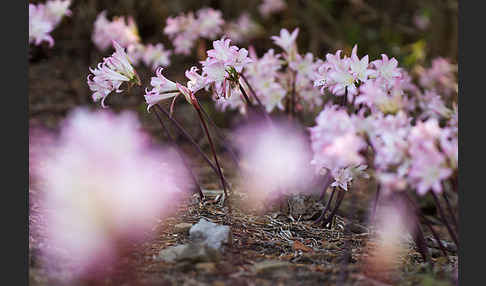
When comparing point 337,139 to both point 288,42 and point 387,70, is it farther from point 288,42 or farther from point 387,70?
point 288,42

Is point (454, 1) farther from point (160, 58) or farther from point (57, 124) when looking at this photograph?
point (57, 124)

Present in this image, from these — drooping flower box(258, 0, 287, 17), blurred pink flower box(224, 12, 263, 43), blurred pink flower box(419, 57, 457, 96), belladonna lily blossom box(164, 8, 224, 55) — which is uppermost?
drooping flower box(258, 0, 287, 17)

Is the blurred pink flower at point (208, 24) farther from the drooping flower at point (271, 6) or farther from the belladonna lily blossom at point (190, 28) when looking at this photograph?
the drooping flower at point (271, 6)

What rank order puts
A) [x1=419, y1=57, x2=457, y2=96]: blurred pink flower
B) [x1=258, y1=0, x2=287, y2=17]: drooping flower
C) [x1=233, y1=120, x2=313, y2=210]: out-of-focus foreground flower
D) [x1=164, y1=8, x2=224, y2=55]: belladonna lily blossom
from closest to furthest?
[x1=233, y1=120, x2=313, y2=210]: out-of-focus foreground flower < [x1=164, y1=8, x2=224, y2=55]: belladonna lily blossom < [x1=419, y1=57, x2=457, y2=96]: blurred pink flower < [x1=258, y1=0, x2=287, y2=17]: drooping flower

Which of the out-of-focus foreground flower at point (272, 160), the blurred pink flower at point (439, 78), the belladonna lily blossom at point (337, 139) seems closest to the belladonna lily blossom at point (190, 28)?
the out-of-focus foreground flower at point (272, 160)

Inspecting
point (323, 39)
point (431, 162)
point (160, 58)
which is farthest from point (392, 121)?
point (323, 39)

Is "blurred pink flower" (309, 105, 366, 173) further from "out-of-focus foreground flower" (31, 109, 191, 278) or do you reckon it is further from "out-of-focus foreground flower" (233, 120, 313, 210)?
"out-of-focus foreground flower" (233, 120, 313, 210)

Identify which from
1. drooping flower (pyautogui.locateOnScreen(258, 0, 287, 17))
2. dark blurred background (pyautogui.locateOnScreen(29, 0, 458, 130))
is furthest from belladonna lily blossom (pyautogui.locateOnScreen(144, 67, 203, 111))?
drooping flower (pyautogui.locateOnScreen(258, 0, 287, 17))
